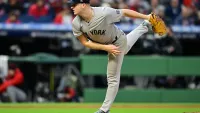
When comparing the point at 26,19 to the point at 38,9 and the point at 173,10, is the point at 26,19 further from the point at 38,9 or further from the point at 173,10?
the point at 173,10

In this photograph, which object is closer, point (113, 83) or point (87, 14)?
point (87, 14)

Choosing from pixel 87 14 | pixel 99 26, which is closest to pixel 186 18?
pixel 99 26

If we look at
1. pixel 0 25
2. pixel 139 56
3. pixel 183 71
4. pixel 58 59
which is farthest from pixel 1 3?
pixel 183 71

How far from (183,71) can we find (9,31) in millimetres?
4430

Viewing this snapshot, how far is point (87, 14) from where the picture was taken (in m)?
8.20

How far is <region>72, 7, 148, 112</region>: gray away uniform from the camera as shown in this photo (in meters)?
8.25

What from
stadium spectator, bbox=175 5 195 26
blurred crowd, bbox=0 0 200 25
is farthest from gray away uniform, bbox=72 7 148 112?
stadium spectator, bbox=175 5 195 26

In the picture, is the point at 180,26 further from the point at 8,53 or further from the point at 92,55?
the point at 8,53

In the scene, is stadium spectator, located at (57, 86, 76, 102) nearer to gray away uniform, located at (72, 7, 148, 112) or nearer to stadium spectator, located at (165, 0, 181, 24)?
stadium spectator, located at (165, 0, 181, 24)

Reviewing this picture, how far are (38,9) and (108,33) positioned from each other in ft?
20.8

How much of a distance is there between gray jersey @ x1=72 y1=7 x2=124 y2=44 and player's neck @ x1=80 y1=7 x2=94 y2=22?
0.04 metres

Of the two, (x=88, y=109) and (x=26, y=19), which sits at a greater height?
(x=26, y=19)

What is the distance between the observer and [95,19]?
27.1ft

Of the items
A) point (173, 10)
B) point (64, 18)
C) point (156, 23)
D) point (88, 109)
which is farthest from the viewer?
point (173, 10)
